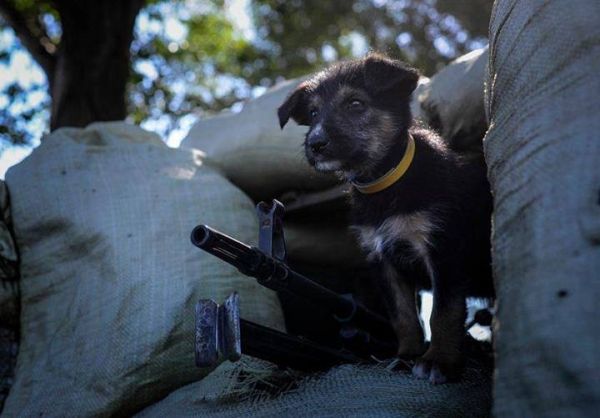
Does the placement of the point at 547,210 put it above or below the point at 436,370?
above

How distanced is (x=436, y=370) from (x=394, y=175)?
0.91 metres

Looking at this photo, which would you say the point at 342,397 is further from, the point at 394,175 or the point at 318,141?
the point at 318,141

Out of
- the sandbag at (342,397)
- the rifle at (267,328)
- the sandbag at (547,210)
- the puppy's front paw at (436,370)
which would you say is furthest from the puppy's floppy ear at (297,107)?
the sandbag at (547,210)

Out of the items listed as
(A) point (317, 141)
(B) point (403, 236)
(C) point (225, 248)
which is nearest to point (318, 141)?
(A) point (317, 141)

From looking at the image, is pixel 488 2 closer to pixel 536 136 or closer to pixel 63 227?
pixel 63 227

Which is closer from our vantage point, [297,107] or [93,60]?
[297,107]

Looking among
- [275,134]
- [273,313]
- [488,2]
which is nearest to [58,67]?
[275,134]

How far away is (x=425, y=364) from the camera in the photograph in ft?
9.24

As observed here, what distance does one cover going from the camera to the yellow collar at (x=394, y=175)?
3248mm

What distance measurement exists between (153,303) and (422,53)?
14.1m

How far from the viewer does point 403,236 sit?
322cm

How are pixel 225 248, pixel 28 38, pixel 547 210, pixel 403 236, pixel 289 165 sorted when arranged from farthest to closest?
pixel 28 38 < pixel 289 165 < pixel 403 236 < pixel 225 248 < pixel 547 210

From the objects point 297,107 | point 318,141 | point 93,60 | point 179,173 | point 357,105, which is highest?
point 93,60

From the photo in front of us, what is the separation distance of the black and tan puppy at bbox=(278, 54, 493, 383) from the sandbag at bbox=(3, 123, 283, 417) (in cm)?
73
